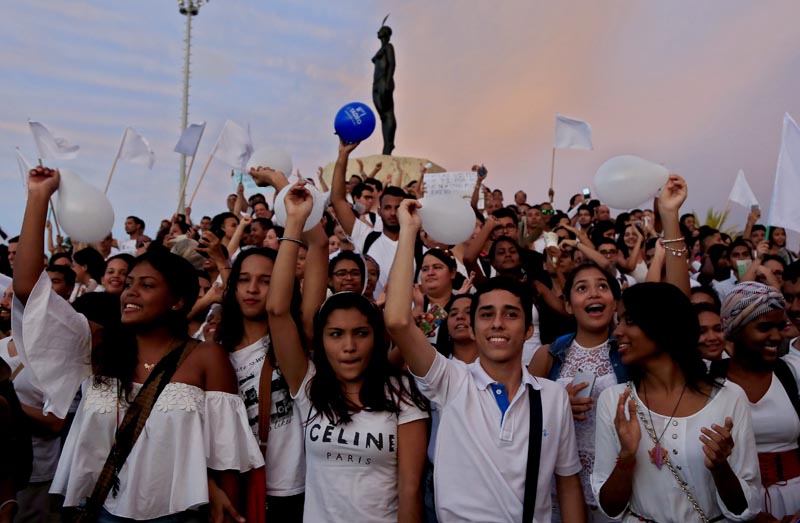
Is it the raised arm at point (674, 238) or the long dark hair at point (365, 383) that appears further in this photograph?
the raised arm at point (674, 238)

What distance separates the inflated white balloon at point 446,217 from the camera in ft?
10.4

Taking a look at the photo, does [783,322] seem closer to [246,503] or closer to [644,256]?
[246,503]

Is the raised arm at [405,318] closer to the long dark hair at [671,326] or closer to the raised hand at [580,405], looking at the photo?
the raised hand at [580,405]

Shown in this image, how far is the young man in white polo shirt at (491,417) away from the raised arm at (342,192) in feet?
5.64

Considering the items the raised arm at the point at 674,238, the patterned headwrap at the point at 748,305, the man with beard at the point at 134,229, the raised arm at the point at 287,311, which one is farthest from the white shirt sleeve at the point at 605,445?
the man with beard at the point at 134,229

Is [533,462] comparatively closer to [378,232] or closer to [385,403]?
[385,403]

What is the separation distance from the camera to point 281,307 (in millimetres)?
2930

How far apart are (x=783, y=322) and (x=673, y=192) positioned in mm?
847

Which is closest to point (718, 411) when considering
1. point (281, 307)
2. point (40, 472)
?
point (281, 307)

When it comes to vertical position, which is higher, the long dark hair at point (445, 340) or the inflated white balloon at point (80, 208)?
the inflated white balloon at point (80, 208)

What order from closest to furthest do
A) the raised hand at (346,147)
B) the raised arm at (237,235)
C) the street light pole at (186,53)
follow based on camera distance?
1. the raised hand at (346,147)
2. the raised arm at (237,235)
3. the street light pole at (186,53)

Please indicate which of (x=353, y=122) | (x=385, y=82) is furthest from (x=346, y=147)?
(x=385, y=82)

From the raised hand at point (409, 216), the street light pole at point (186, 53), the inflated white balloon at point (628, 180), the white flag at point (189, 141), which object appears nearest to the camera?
the raised hand at point (409, 216)

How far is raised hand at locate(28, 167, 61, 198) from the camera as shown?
274 centimetres
